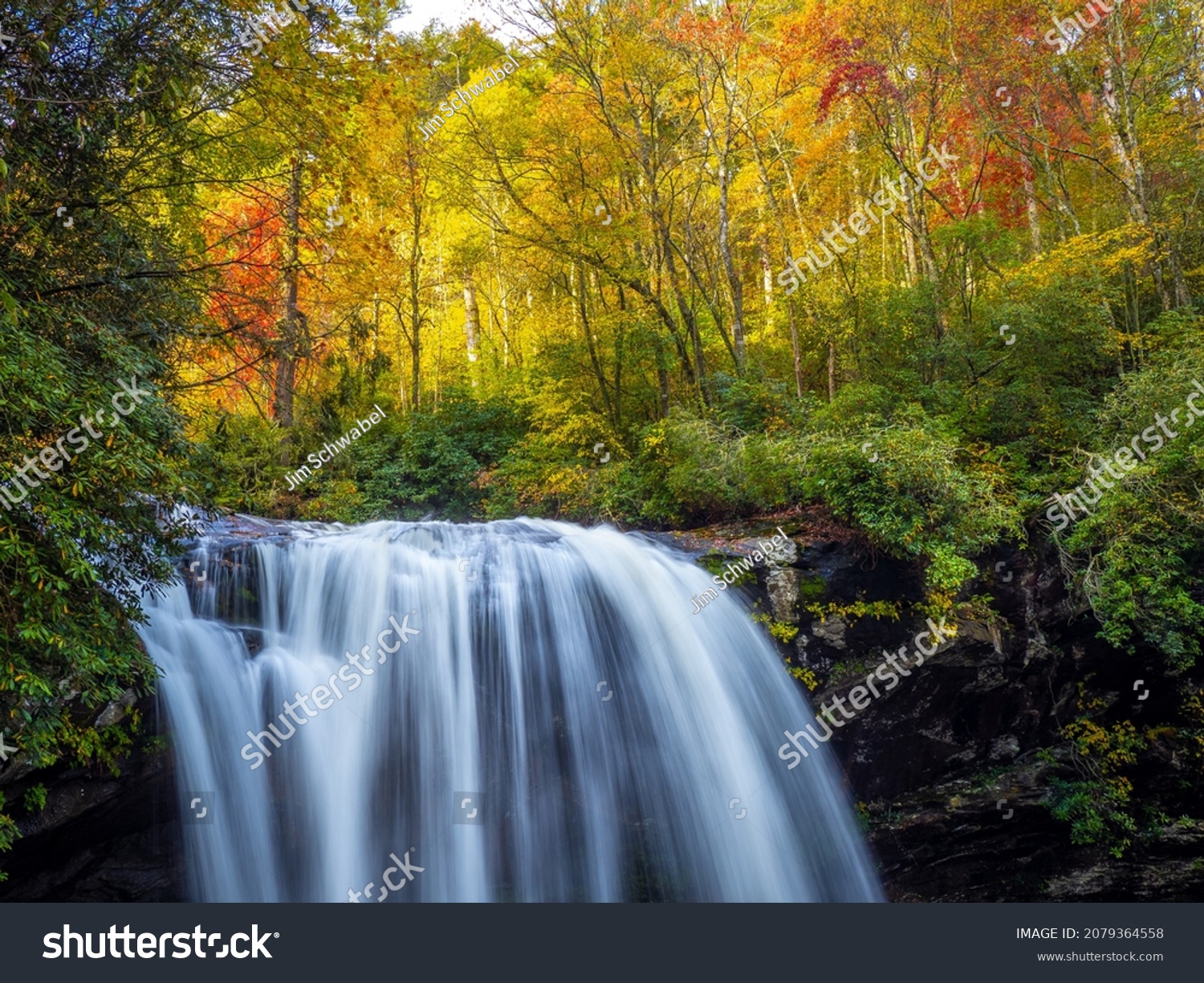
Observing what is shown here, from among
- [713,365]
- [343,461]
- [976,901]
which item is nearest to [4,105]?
[343,461]

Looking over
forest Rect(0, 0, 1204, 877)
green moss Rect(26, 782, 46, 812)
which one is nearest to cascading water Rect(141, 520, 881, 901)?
green moss Rect(26, 782, 46, 812)

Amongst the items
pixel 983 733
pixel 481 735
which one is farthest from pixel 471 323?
pixel 983 733

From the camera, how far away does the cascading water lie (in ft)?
21.5

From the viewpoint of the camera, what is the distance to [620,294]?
14.8 meters

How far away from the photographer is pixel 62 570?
4.68 metres

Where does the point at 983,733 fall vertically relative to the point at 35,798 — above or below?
below

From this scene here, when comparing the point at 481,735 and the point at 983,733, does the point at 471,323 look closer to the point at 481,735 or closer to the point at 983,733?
the point at 481,735

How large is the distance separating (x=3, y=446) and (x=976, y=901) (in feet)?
34.1

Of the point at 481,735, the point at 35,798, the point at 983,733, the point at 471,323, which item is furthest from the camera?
the point at 471,323

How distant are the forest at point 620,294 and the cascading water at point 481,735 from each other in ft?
3.69

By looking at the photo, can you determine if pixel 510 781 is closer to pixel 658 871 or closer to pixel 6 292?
pixel 658 871

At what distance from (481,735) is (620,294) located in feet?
33.1

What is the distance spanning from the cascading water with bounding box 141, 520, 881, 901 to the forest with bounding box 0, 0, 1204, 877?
1124mm

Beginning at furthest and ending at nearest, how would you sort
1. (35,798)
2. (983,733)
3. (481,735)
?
(983,733) < (481,735) < (35,798)
